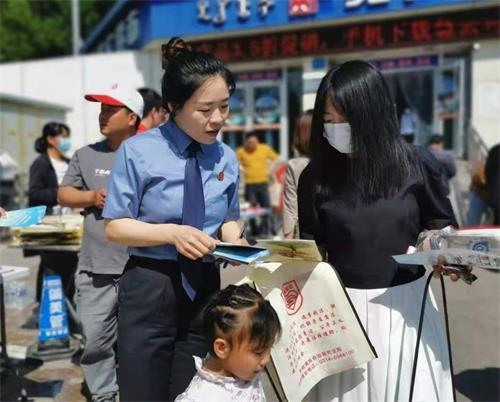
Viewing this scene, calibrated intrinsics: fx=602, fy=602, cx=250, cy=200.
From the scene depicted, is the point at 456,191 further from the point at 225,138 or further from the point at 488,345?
the point at 225,138

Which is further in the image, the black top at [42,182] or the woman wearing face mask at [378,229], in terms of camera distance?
the black top at [42,182]

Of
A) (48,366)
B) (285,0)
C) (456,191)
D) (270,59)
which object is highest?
(285,0)

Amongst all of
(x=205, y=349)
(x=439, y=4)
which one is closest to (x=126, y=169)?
(x=205, y=349)

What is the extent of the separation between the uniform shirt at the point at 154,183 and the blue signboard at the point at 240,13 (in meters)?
11.6

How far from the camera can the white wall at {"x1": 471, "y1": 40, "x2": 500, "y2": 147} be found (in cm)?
1233

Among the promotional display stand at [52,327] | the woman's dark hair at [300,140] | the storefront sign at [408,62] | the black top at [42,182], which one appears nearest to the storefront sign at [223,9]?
the storefront sign at [408,62]

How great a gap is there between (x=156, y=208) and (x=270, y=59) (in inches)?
510

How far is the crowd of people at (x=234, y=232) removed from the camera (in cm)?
186

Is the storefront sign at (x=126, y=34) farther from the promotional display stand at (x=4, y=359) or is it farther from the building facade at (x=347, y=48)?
the promotional display stand at (x=4, y=359)

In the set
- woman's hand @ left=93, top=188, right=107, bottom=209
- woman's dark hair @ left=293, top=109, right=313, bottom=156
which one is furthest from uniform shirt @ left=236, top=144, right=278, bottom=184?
woman's hand @ left=93, top=188, right=107, bottom=209

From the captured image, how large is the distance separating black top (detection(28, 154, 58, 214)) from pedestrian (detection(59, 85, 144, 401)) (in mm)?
1716

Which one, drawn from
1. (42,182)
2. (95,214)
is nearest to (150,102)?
(95,214)

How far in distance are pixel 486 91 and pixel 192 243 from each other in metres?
12.1

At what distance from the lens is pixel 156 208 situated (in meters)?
1.87
